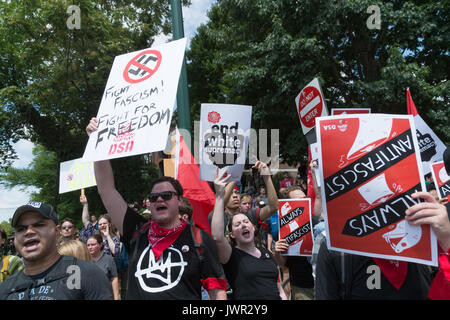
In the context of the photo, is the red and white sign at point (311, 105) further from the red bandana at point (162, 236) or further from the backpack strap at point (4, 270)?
the backpack strap at point (4, 270)

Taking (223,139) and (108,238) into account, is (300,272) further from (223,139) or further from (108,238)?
(108,238)

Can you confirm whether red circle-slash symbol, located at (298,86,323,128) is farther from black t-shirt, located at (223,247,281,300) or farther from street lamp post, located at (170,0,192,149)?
black t-shirt, located at (223,247,281,300)

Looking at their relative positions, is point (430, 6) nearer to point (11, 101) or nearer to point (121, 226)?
point (121, 226)

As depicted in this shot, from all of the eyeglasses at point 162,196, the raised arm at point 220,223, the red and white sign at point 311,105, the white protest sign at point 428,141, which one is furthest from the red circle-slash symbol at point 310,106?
the eyeglasses at point 162,196

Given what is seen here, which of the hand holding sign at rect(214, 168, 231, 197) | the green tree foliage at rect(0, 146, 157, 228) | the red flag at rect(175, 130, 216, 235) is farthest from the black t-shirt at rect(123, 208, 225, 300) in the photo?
the green tree foliage at rect(0, 146, 157, 228)

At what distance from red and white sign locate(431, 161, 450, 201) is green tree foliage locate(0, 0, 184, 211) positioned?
1060 cm

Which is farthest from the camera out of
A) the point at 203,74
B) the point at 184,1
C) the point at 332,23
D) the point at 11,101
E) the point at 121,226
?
the point at 203,74

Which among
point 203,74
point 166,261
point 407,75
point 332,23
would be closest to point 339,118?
point 166,261

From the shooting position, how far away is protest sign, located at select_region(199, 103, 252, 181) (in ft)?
11.1

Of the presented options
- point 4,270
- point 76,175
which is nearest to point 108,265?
point 4,270

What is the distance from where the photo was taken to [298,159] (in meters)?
13.6

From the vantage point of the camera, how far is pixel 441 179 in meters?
3.84
